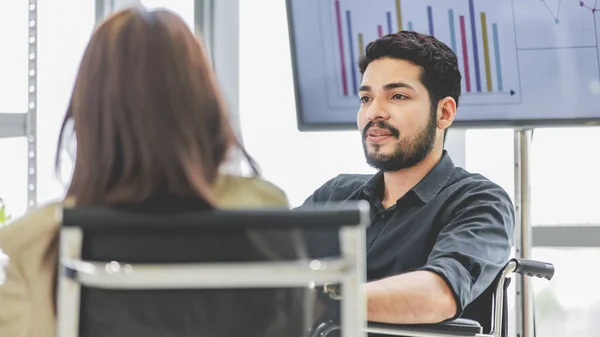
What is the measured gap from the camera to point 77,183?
1.11m

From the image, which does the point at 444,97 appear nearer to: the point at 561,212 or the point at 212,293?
the point at 561,212

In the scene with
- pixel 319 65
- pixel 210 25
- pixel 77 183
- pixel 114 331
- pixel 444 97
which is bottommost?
pixel 114 331

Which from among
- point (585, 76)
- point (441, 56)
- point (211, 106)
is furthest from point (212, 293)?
point (585, 76)

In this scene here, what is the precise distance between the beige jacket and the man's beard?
108 centimetres

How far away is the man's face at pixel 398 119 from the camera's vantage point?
7.04ft

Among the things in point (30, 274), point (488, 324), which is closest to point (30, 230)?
point (30, 274)

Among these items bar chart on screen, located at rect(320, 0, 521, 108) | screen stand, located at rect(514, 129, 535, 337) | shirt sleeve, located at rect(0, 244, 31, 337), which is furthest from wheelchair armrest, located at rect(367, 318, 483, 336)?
bar chart on screen, located at rect(320, 0, 521, 108)

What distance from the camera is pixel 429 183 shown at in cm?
210

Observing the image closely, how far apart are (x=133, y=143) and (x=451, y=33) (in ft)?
5.36

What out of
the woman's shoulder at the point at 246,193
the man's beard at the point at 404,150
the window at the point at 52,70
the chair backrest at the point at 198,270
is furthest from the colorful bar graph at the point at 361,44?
the chair backrest at the point at 198,270

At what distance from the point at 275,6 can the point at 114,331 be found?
228 centimetres

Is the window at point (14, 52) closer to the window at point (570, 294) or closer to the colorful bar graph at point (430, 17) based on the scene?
the colorful bar graph at point (430, 17)

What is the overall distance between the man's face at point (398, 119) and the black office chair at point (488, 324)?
39cm

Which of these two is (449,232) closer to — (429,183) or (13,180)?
(429,183)
